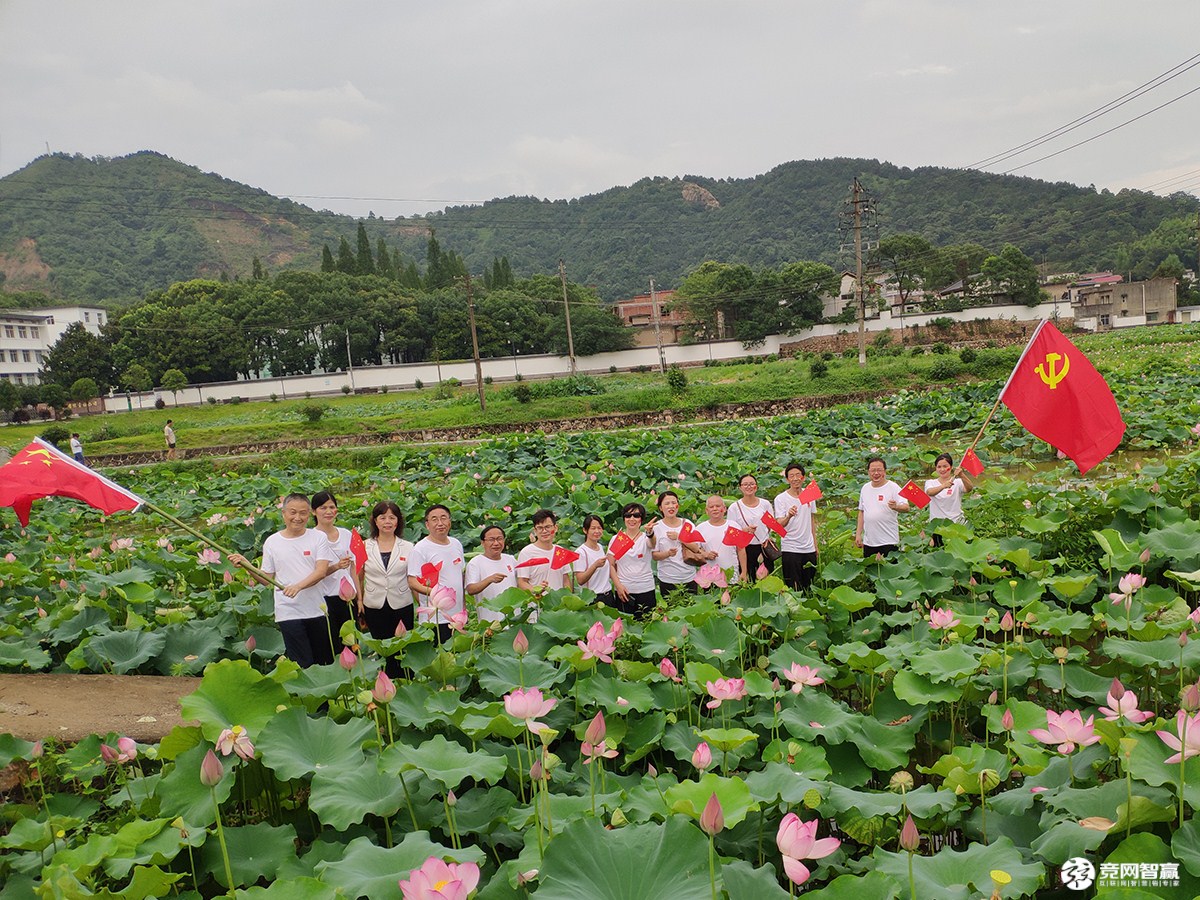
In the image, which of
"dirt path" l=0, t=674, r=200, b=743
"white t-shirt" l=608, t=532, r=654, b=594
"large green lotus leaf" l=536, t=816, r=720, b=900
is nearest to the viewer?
"large green lotus leaf" l=536, t=816, r=720, b=900

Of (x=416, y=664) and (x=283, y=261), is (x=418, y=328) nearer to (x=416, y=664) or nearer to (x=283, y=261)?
(x=416, y=664)

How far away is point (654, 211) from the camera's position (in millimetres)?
107625

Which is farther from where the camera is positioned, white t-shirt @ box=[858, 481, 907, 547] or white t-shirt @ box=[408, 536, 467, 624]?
white t-shirt @ box=[858, 481, 907, 547]

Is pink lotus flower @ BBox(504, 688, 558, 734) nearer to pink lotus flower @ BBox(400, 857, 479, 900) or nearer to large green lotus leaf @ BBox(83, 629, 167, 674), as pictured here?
pink lotus flower @ BBox(400, 857, 479, 900)

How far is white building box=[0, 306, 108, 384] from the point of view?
47.8 meters

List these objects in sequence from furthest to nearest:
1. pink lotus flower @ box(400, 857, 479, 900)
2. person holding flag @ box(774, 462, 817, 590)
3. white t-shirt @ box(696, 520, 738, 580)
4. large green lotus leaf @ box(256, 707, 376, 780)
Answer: person holding flag @ box(774, 462, 817, 590) → white t-shirt @ box(696, 520, 738, 580) → large green lotus leaf @ box(256, 707, 376, 780) → pink lotus flower @ box(400, 857, 479, 900)

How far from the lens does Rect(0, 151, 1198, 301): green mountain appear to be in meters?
74.9

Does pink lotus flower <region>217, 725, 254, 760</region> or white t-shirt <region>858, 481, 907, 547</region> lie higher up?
pink lotus flower <region>217, 725, 254, 760</region>

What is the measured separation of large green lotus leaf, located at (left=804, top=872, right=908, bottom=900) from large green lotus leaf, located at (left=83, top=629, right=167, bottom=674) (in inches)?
151

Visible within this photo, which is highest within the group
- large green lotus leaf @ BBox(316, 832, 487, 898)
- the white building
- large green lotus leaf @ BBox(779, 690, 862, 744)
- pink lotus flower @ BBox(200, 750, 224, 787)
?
the white building

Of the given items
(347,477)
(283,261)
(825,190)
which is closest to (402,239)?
(283,261)

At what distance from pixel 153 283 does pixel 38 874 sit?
88.5 metres

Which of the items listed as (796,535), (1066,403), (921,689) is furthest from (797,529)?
(921,689)

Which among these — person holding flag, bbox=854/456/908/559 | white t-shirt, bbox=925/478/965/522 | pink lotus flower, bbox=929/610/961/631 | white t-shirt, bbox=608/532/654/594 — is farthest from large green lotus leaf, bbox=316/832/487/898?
white t-shirt, bbox=925/478/965/522
